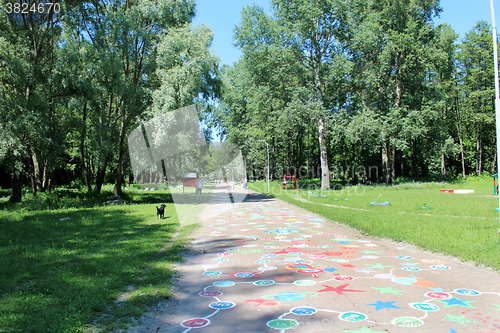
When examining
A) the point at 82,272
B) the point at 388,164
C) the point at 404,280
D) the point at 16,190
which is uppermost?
the point at 388,164

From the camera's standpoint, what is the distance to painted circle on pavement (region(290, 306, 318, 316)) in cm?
438

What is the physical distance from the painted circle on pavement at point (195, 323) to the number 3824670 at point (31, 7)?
915 inches

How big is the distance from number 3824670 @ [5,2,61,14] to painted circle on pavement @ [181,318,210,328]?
2325 centimetres

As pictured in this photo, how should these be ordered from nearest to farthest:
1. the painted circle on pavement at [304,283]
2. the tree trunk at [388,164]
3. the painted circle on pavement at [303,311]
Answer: the painted circle on pavement at [303,311] < the painted circle on pavement at [304,283] < the tree trunk at [388,164]

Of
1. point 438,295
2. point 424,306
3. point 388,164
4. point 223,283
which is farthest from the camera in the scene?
point 388,164

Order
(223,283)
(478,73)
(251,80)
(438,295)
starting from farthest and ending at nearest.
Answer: (478,73), (251,80), (223,283), (438,295)

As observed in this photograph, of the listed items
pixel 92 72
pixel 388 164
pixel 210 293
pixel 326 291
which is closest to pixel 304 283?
pixel 326 291

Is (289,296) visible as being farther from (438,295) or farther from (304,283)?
(438,295)

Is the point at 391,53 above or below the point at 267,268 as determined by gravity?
above

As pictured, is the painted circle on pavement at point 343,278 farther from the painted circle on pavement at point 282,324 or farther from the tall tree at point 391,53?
the tall tree at point 391,53

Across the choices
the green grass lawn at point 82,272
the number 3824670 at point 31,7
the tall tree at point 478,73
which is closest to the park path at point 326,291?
the green grass lawn at point 82,272

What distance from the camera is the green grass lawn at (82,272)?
4227 mm

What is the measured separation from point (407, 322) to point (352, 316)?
629 millimetres

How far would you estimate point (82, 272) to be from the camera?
6273 mm
